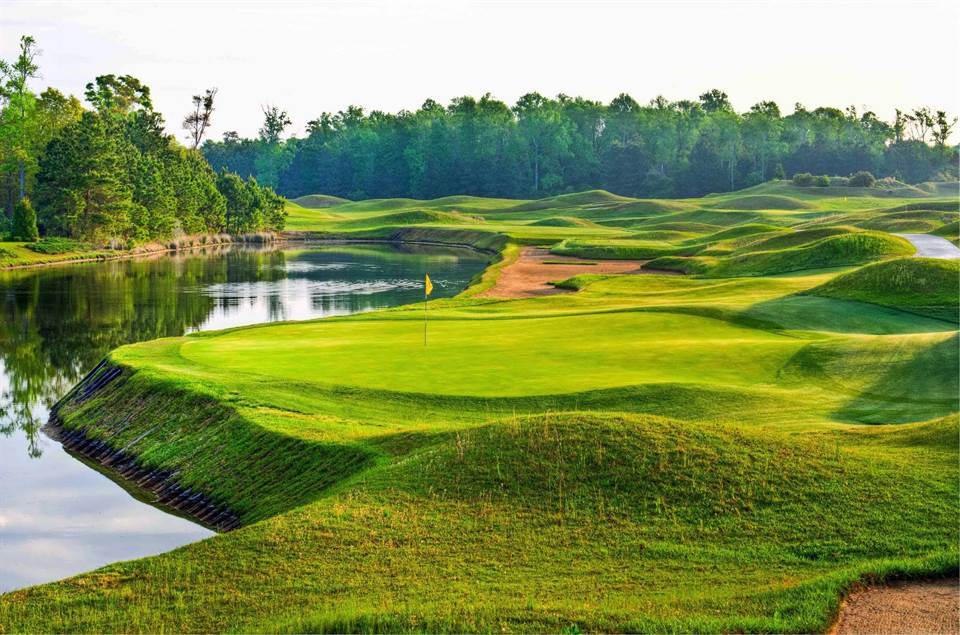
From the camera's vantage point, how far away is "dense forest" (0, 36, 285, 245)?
3339 inches

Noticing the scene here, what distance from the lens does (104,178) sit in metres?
84.9

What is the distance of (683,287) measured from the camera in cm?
5541

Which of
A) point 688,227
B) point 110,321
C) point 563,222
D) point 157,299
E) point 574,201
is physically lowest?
point 110,321

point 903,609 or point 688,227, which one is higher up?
point 688,227

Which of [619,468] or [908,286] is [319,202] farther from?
[619,468]

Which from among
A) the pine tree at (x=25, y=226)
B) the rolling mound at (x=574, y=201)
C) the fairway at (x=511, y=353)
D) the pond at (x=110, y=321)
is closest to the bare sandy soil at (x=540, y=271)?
the pond at (x=110, y=321)

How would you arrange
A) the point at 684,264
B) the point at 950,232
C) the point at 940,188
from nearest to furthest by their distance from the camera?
the point at 950,232 < the point at 684,264 < the point at 940,188

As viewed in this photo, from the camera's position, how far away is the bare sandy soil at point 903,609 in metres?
11.4

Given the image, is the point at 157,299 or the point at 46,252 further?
the point at 46,252

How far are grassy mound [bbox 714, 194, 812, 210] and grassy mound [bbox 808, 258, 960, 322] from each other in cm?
8788

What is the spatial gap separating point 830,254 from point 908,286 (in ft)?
60.6

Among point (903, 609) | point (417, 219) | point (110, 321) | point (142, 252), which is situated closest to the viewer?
point (903, 609)

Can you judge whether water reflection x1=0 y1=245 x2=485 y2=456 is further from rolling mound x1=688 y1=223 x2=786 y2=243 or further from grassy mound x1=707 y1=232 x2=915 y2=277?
rolling mound x1=688 y1=223 x2=786 y2=243

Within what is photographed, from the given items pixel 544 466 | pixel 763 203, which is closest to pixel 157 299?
pixel 544 466
